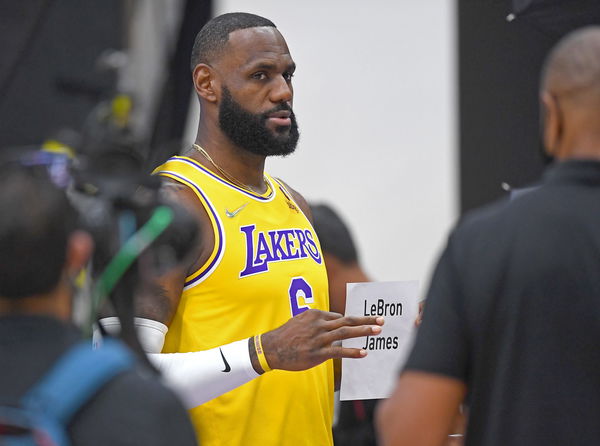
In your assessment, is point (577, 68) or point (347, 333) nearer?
point (577, 68)

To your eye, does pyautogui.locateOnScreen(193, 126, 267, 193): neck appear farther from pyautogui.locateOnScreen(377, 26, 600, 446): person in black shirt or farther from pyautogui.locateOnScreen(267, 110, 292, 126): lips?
pyautogui.locateOnScreen(377, 26, 600, 446): person in black shirt

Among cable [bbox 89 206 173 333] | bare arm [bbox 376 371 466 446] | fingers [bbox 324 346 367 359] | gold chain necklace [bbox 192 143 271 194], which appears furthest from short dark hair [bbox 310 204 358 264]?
cable [bbox 89 206 173 333]

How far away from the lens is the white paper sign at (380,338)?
3.62 m

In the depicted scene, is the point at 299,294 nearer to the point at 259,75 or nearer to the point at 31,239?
the point at 259,75

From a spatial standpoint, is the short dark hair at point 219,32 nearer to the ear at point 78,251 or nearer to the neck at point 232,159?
the neck at point 232,159

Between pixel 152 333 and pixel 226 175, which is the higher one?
pixel 226 175

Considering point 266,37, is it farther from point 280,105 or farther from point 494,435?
point 494,435

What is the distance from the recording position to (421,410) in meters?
2.46

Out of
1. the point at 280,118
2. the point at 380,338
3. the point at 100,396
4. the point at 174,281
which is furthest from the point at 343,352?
the point at 100,396

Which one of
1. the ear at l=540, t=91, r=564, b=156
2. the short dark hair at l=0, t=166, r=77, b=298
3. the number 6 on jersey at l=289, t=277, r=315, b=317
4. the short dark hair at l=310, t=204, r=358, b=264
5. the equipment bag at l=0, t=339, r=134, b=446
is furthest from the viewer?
the short dark hair at l=310, t=204, r=358, b=264

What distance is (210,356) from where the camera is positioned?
11.4ft

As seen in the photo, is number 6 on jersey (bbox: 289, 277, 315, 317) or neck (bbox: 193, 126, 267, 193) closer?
number 6 on jersey (bbox: 289, 277, 315, 317)

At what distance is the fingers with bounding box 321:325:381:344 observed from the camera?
3.37 meters

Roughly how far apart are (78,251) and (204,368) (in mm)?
1414
